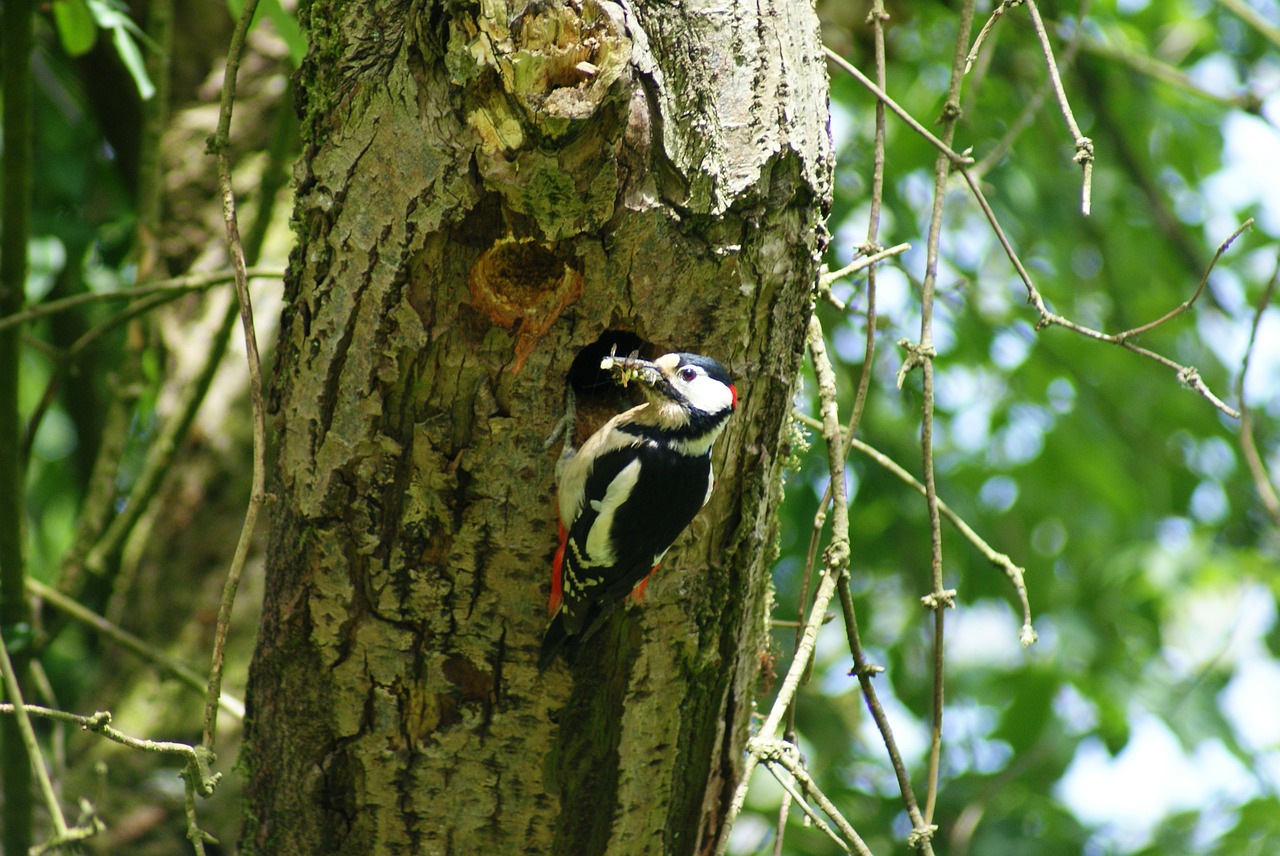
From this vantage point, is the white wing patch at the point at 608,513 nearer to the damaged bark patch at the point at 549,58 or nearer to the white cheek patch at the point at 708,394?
the white cheek patch at the point at 708,394

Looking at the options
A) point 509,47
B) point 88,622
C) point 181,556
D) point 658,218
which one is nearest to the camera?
point 509,47

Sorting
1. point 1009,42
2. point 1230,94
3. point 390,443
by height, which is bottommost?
point 390,443

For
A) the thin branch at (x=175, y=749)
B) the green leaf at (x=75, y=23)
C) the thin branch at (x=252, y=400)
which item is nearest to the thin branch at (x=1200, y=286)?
the thin branch at (x=252, y=400)

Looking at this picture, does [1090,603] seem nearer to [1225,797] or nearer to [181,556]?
[1225,797]

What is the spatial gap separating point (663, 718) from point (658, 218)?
0.98 meters

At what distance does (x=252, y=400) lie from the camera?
196 cm

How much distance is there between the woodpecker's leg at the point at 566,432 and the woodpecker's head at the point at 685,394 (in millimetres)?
163

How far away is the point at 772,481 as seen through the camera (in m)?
2.20

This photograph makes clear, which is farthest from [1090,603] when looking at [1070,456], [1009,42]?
[1009,42]

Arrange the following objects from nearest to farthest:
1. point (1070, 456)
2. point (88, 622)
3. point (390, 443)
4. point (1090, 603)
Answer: point (390, 443)
point (88, 622)
point (1090, 603)
point (1070, 456)

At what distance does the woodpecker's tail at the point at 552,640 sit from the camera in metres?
2.06

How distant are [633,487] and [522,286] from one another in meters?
0.77

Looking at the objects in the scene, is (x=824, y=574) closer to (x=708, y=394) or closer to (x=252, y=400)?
(x=708, y=394)

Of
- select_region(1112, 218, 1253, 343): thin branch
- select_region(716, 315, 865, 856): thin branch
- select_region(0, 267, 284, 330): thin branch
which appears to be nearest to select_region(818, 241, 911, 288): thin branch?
select_region(716, 315, 865, 856): thin branch
